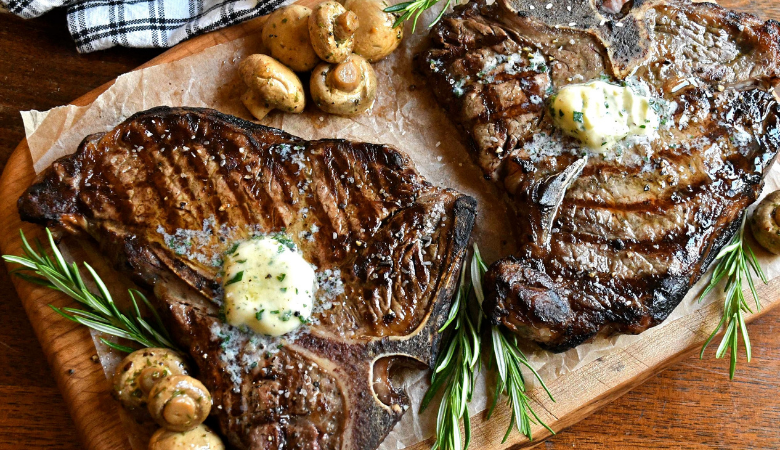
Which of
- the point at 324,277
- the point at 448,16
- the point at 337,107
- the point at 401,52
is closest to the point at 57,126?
the point at 337,107

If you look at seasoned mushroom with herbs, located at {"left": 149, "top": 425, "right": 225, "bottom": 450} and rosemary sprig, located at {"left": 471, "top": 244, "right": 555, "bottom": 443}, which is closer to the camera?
seasoned mushroom with herbs, located at {"left": 149, "top": 425, "right": 225, "bottom": 450}

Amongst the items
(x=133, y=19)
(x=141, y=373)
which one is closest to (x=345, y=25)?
(x=133, y=19)

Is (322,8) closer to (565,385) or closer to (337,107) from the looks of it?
(337,107)

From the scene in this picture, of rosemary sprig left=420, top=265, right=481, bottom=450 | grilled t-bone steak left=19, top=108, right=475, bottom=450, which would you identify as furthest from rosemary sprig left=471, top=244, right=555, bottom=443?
grilled t-bone steak left=19, top=108, right=475, bottom=450

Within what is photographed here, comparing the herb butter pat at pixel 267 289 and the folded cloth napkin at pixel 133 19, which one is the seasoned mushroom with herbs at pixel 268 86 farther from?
the herb butter pat at pixel 267 289

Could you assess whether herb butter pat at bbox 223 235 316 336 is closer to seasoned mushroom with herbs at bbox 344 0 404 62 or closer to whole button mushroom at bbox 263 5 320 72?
whole button mushroom at bbox 263 5 320 72

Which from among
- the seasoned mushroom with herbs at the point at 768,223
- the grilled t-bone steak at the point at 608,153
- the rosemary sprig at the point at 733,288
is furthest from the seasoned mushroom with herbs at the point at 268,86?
the seasoned mushroom with herbs at the point at 768,223

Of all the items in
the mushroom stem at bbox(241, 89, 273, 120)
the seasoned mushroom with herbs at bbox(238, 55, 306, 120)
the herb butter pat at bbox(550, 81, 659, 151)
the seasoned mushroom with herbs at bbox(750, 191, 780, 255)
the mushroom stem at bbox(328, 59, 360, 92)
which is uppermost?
the herb butter pat at bbox(550, 81, 659, 151)

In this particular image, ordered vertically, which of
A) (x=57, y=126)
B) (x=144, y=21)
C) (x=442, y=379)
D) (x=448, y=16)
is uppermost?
(x=448, y=16)
